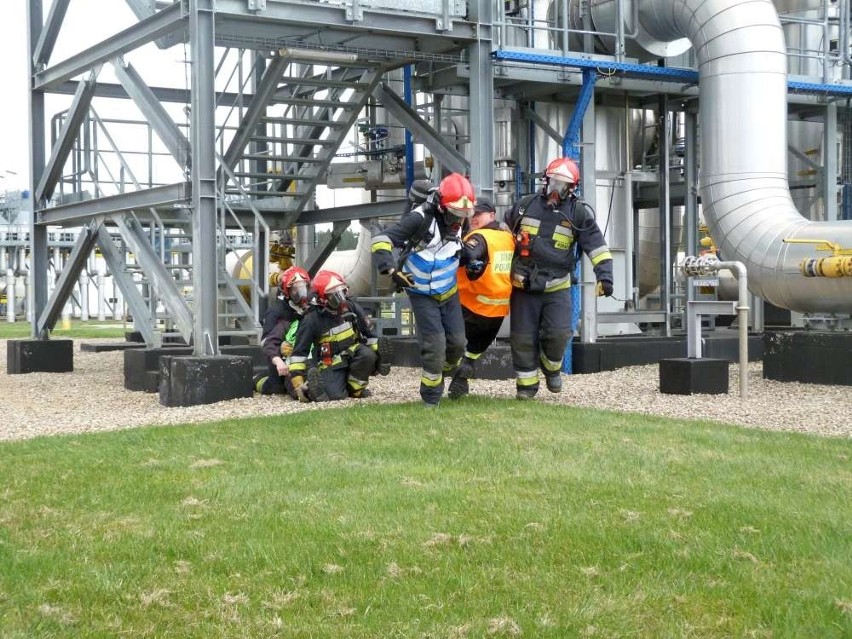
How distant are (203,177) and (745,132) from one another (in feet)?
18.5

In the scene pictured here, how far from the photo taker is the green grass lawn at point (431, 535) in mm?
4004

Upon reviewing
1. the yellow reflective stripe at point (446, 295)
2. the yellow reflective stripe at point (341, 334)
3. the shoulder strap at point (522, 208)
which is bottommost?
the yellow reflective stripe at point (341, 334)

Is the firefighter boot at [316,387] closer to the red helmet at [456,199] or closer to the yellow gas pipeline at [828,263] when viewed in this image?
the red helmet at [456,199]

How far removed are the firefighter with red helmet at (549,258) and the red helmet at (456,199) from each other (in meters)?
0.64

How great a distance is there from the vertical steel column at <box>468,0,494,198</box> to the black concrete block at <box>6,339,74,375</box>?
604 centimetres

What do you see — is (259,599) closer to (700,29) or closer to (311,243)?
(700,29)

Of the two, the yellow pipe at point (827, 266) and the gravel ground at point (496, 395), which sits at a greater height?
the yellow pipe at point (827, 266)

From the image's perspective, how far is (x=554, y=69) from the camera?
13.8m

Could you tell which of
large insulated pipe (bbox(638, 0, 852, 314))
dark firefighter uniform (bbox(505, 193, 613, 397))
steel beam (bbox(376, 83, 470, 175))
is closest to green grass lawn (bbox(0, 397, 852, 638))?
dark firefighter uniform (bbox(505, 193, 613, 397))

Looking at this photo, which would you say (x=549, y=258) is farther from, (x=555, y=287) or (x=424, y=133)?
(x=424, y=133)

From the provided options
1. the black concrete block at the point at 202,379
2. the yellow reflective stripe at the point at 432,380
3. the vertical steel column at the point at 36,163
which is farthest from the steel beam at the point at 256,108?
the yellow reflective stripe at the point at 432,380

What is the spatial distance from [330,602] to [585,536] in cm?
128

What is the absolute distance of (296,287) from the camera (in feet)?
36.4

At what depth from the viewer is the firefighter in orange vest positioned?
9.49 meters
